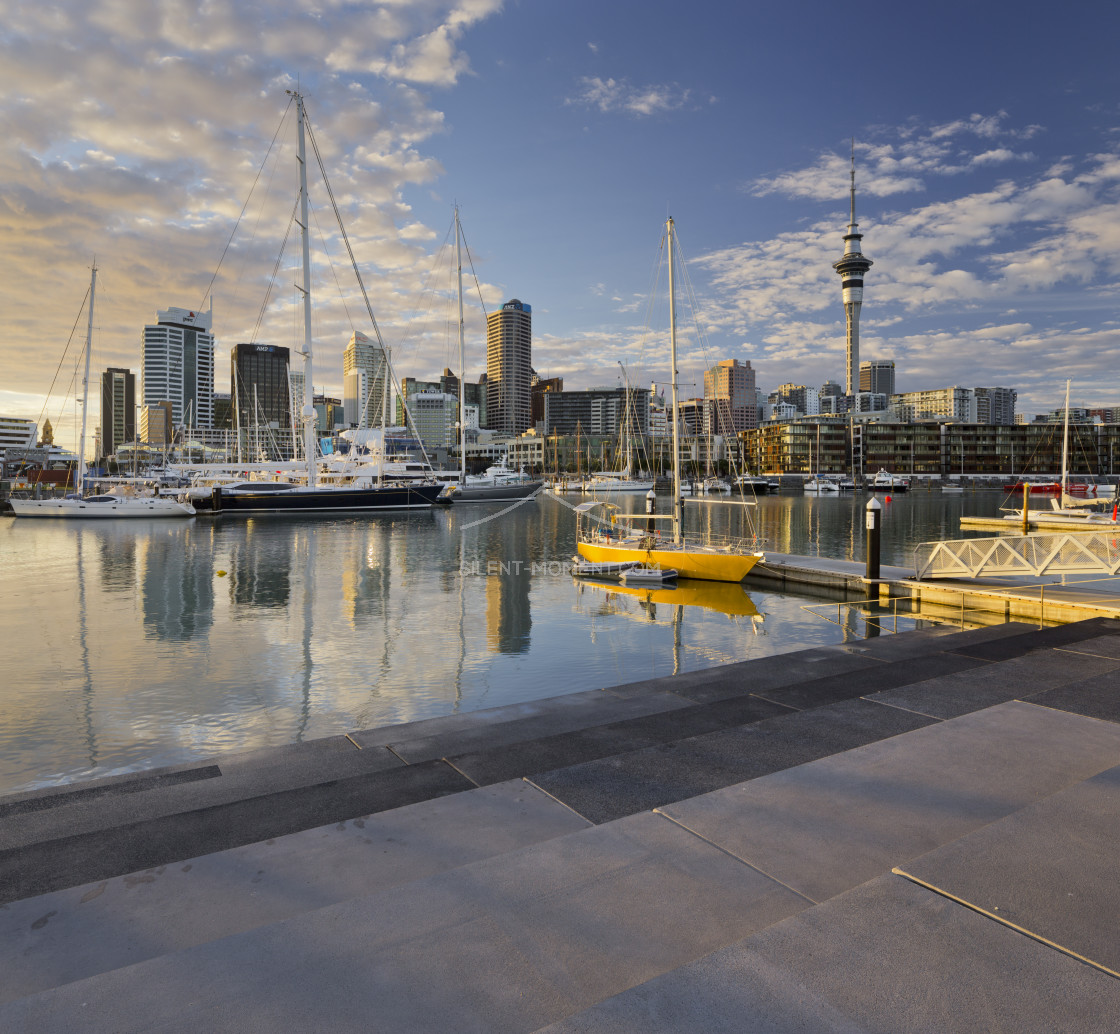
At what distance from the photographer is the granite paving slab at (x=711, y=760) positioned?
5.95 meters

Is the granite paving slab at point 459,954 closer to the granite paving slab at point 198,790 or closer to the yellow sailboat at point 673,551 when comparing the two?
the granite paving slab at point 198,790

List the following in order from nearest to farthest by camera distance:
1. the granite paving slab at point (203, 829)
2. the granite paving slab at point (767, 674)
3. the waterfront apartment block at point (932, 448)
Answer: the granite paving slab at point (203, 829)
the granite paving slab at point (767, 674)
the waterfront apartment block at point (932, 448)

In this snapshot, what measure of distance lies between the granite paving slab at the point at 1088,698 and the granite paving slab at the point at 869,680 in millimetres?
1743

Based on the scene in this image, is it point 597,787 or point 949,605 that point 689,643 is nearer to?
point 949,605

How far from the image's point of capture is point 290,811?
5953mm

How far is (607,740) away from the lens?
765 centimetres

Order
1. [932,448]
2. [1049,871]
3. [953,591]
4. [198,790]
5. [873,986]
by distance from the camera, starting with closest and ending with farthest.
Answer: [873,986]
[1049,871]
[198,790]
[953,591]
[932,448]

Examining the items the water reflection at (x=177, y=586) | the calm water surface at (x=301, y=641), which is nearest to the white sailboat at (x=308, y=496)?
the water reflection at (x=177, y=586)

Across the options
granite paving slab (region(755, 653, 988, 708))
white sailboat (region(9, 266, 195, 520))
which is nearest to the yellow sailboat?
granite paving slab (region(755, 653, 988, 708))

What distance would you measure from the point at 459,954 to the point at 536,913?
1.80ft

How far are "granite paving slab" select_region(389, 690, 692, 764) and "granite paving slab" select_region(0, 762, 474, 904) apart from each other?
833 millimetres

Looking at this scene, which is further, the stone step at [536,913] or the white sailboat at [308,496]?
the white sailboat at [308,496]

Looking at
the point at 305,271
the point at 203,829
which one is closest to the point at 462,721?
the point at 203,829

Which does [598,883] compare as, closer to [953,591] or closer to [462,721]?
[462,721]
